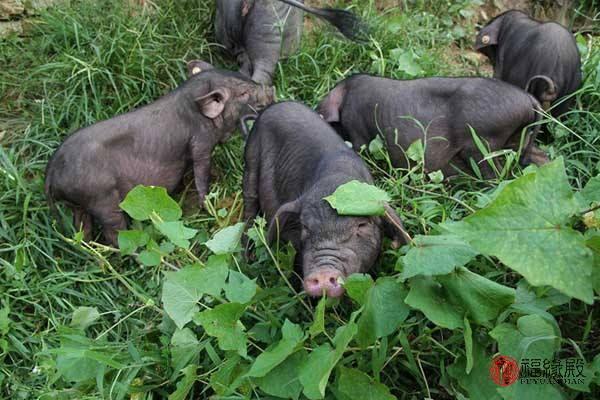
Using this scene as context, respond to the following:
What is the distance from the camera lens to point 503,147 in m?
4.41

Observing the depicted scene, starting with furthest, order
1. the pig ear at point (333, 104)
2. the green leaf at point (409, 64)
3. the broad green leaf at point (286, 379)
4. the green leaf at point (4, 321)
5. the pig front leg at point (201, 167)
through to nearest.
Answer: the green leaf at point (409, 64), the pig ear at point (333, 104), the pig front leg at point (201, 167), the green leaf at point (4, 321), the broad green leaf at point (286, 379)

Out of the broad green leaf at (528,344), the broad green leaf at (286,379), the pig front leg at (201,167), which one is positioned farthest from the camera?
the pig front leg at (201,167)

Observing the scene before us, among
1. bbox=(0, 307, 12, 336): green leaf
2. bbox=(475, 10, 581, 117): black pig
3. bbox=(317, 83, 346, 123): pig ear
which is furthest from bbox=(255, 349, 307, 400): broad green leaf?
bbox=(475, 10, 581, 117): black pig

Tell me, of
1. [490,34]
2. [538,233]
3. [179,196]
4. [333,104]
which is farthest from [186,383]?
[490,34]

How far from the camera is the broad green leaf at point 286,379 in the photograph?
100 inches

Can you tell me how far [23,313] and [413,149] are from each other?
2455 mm

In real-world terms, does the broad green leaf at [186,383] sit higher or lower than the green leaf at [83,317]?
higher

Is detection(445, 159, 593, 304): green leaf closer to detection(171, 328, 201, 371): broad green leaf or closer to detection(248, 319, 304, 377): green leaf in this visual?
detection(248, 319, 304, 377): green leaf

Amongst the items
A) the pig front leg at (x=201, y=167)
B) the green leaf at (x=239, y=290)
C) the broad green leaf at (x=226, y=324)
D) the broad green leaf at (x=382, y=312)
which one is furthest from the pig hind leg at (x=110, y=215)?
the broad green leaf at (x=382, y=312)

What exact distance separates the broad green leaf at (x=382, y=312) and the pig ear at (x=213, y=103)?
2646 mm

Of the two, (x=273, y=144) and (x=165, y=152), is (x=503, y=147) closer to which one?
(x=273, y=144)

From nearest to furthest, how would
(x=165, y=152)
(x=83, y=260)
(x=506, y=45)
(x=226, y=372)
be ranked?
(x=226, y=372) → (x=83, y=260) → (x=165, y=152) → (x=506, y=45)

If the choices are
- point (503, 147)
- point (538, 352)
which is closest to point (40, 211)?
point (503, 147)

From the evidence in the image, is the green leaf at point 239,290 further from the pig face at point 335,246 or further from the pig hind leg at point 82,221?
the pig hind leg at point 82,221
